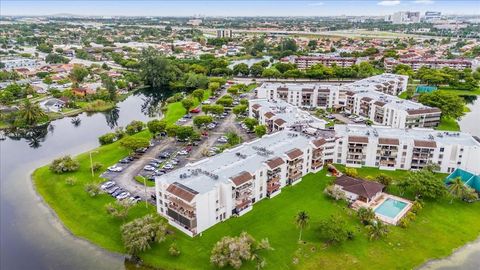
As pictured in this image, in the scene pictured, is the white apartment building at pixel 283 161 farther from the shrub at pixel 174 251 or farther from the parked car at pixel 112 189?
the parked car at pixel 112 189

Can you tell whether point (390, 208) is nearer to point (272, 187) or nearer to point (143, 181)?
point (272, 187)

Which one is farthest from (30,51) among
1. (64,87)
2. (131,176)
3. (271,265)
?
(271,265)

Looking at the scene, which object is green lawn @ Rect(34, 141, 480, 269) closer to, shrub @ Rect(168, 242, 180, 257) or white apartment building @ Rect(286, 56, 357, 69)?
shrub @ Rect(168, 242, 180, 257)

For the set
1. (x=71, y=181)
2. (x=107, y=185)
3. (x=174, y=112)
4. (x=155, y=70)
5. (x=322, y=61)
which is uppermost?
(x=322, y=61)

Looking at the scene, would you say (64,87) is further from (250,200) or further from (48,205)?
(250,200)

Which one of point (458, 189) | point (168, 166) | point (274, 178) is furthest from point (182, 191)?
point (458, 189)

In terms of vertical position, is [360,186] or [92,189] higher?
[360,186]
